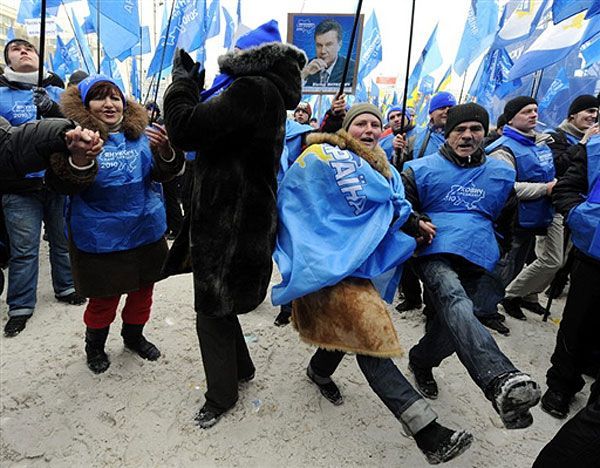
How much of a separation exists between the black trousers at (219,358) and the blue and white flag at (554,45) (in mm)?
5118

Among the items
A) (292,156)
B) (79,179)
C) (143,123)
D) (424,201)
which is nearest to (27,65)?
(143,123)

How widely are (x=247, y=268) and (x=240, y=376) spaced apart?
3.29 ft

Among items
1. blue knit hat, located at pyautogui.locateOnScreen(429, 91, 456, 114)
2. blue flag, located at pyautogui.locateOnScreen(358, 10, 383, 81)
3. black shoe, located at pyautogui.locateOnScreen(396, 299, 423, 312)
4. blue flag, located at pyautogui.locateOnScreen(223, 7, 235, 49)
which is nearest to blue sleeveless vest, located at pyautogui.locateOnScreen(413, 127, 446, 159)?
blue knit hat, located at pyautogui.locateOnScreen(429, 91, 456, 114)

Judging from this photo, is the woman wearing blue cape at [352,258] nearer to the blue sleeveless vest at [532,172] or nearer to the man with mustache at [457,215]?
the man with mustache at [457,215]

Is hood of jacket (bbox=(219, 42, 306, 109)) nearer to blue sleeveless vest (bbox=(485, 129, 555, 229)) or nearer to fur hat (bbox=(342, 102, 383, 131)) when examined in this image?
fur hat (bbox=(342, 102, 383, 131))

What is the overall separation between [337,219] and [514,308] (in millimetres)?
2802

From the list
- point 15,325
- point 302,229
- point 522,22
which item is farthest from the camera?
point 522,22

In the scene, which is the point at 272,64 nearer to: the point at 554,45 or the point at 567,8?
the point at 567,8

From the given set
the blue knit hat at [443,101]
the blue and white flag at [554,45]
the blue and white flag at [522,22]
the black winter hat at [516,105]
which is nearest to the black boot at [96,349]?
the black winter hat at [516,105]

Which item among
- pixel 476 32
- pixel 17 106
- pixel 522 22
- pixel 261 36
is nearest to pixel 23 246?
pixel 17 106

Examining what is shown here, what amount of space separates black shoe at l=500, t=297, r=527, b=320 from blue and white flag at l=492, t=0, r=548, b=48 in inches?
192

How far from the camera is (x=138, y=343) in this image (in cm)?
286

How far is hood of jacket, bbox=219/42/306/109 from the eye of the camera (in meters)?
1.76

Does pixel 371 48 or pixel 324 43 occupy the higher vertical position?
pixel 371 48
